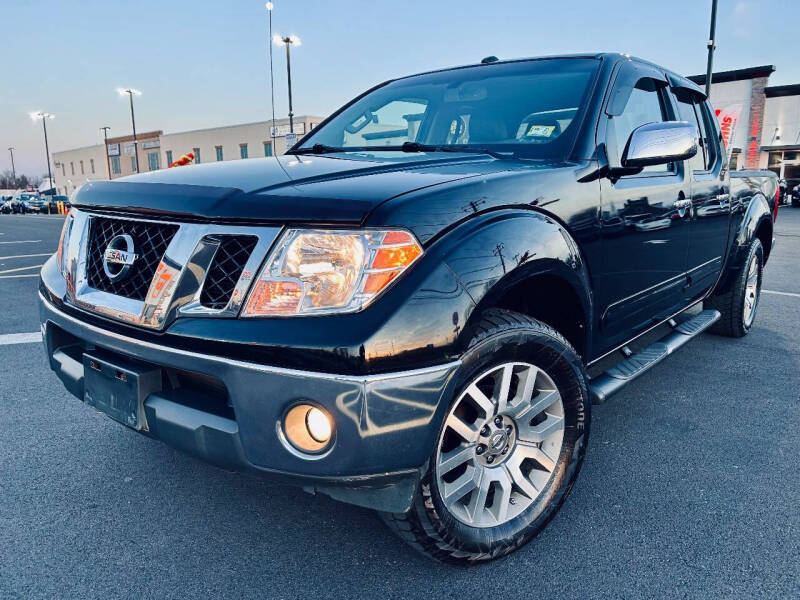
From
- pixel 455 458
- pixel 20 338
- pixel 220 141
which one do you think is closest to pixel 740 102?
pixel 20 338

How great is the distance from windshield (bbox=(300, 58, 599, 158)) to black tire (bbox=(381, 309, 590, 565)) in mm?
847

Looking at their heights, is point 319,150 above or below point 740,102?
below

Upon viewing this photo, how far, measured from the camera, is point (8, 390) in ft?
11.2

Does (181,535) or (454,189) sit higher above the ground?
(454,189)

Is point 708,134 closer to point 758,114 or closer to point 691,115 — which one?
point 691,115

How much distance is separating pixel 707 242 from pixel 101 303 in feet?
10.2

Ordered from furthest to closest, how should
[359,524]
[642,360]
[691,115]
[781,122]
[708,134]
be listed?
[781,122] < [708,134] < [691,115] < [642,360] < [359,524]

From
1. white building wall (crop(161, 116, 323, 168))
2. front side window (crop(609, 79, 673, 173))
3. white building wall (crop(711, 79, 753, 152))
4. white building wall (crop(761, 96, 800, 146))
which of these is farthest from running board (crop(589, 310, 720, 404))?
white building wall (crop(161, 116, 323, 168))

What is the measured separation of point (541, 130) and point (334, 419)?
1.63m

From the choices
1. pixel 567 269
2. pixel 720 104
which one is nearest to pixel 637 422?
pixel 567 269

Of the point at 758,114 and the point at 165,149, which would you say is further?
the point at 165,149

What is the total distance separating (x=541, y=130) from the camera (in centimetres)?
254

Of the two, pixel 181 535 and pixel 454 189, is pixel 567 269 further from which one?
pixel 181 535

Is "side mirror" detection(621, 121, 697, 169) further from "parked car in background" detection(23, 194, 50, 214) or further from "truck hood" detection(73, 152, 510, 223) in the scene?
"parked car in background" detection(23, 194, 50, 214)
